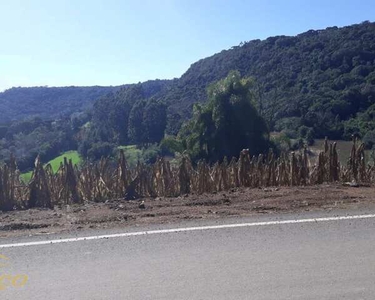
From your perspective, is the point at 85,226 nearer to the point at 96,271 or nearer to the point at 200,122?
the point at 96,271

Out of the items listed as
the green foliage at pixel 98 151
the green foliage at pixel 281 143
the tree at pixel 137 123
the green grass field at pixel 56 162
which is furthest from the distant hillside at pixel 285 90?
the green grass field at pixel 56 162

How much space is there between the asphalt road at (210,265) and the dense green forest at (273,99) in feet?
75.9

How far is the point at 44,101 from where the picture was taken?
6400 centimetres

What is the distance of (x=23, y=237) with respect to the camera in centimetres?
652

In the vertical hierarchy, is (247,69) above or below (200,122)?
above

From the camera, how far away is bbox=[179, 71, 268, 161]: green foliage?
27.5m

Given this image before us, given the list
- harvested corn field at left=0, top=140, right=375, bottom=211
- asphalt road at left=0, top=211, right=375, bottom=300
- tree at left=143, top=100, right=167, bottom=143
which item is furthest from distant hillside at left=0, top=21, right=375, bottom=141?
asphalt road at left=0, top=211, right=375, bottom=300

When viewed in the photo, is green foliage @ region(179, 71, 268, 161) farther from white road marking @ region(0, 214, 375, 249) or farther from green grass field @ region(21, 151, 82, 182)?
white road marking @ region(0, 214, 375, 249)

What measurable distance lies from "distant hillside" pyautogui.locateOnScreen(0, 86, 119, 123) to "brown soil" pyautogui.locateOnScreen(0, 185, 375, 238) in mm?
44036

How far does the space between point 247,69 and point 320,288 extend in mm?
55669

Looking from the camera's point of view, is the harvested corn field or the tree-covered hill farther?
the tree-covered hill

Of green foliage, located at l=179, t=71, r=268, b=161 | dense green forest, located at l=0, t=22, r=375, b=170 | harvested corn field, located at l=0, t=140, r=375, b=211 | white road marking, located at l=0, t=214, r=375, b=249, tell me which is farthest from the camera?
dense green forest, located at l=0, t=22, r=375, b=170

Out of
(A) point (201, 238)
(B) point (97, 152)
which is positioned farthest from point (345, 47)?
(A) point (201, 238)

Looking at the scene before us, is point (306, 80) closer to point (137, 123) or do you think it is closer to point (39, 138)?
point (137, 123)
